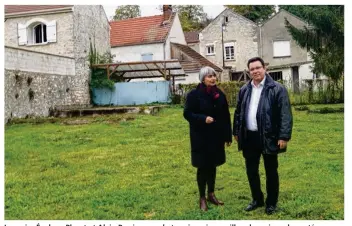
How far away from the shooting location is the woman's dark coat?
187 inches

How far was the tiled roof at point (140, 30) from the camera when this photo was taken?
26.0 metres

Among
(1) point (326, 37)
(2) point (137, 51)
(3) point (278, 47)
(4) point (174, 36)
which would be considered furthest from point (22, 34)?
(3) point (278, 47)

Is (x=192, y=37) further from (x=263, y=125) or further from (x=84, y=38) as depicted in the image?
(x=263, y=125)

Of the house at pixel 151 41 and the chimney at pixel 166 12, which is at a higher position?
the chimney at pixel 166 12

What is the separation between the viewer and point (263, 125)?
4504mm

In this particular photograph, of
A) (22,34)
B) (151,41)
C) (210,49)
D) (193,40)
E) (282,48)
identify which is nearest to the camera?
(22,34)

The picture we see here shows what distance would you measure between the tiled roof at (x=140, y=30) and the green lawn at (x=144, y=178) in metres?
16.0

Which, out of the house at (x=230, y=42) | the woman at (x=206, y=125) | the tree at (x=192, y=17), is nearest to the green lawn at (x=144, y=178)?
the woman at (x=206, y=125)

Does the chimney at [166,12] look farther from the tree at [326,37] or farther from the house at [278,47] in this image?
the tree at [326,37]

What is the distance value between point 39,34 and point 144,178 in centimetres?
1506

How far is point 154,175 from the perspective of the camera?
6.39 m

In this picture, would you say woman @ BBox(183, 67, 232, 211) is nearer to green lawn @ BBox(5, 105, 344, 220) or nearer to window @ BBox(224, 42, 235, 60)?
green lawn @ BBox(5, 105, 344, 220)
